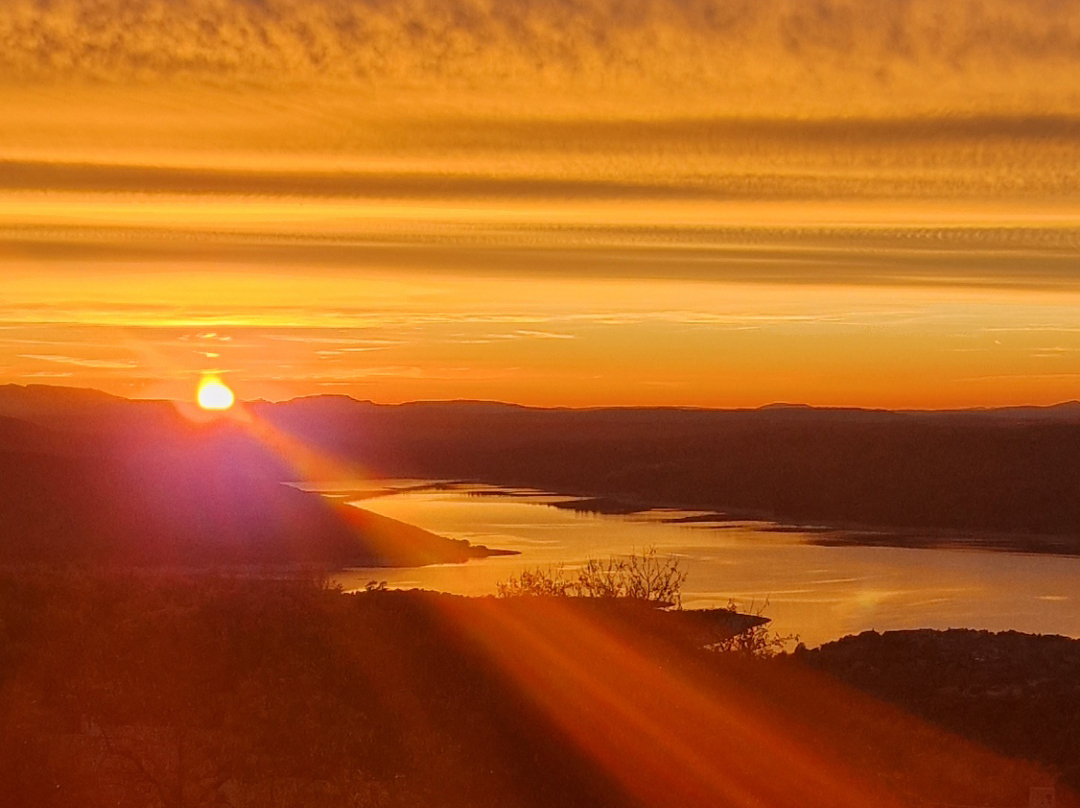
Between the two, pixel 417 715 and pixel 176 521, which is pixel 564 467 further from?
pixel 417 715

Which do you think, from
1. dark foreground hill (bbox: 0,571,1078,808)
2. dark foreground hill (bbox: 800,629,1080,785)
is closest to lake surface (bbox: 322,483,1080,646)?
dark foreground hill (bbox: 800,629,1080,785)

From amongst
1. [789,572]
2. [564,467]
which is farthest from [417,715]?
[564,467]

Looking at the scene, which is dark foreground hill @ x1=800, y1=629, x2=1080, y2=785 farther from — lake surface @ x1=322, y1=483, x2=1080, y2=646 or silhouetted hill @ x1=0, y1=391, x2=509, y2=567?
silhouetted hill @ x1=0, y1=391, x2=509, y2=567

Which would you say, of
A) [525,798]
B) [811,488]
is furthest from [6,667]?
[811,488]

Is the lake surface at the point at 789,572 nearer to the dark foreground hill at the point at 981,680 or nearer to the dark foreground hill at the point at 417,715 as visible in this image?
the dark foreground hill at the point at 981,680

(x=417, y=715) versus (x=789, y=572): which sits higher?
(x=789, y=572)
